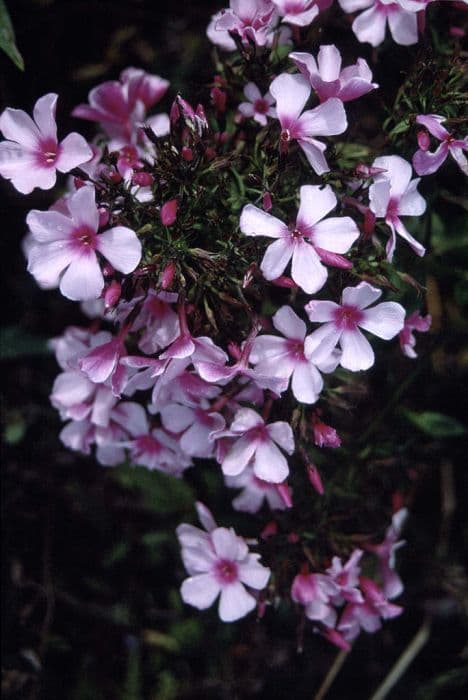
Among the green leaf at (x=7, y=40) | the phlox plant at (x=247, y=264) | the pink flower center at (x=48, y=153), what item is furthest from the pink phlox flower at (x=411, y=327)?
the green leaf at (x=7, y=40)

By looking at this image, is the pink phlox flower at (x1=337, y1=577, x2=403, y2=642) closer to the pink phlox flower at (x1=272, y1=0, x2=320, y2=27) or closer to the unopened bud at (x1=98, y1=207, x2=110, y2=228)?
the unopened bud at (x1=98, y1=207, x2=110, y2=228)

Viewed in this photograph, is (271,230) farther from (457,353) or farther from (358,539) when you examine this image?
(457,353)

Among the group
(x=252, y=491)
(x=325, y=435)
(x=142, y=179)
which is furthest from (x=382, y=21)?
(x=252, y=491)

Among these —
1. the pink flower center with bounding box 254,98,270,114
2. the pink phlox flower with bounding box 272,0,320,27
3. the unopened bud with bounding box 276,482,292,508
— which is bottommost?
the unopened bud with bounding box 276,482,292,508

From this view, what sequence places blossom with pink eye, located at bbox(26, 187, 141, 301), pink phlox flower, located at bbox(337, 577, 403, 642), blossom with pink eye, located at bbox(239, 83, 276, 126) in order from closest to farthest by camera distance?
blossom with pink eye, located at bbox(26, 187, 141, 301), blossom with pink eye, located at bbox(239, 83, 276, 126), pink phlox flower, located at bbox(337, 577, 403, 642)

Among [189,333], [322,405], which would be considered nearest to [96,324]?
[189,333]

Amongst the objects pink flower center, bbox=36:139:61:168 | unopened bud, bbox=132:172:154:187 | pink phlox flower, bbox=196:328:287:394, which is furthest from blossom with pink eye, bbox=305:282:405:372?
pink flower center, bbox=36:139:61:168

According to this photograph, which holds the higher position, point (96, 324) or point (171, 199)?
point (171, 199)
